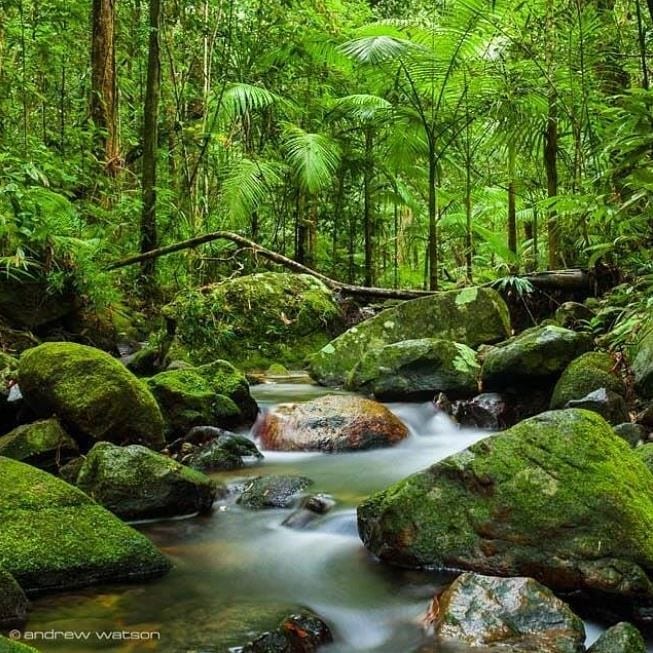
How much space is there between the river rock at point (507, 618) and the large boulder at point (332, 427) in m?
2.68

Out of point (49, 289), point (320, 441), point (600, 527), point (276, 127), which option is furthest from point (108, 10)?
point (600, 527)

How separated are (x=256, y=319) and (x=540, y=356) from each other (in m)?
4.25

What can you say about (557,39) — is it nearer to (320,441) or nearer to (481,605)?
(320,441)

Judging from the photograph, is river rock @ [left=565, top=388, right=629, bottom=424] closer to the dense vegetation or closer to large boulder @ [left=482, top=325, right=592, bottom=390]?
large boulder @ [left=482, top=325, right=592, bottom=390]

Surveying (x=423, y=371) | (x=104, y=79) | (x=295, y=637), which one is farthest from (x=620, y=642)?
(x=104, y=79)

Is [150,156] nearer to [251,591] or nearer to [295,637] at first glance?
[251,591]

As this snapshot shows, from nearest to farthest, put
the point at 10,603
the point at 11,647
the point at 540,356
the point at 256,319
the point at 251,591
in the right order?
the point at 11,647 → the point at 10,603 → the point at 251,591 → the point at 540,356 → the point at 256,319

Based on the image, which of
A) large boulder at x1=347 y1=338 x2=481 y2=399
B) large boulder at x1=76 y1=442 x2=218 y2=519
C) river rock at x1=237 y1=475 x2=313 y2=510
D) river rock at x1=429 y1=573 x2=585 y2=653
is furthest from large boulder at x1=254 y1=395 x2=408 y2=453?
river rock at x1=429 y1=573 x2=585 y2=653

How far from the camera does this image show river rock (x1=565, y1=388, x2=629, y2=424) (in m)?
4.69

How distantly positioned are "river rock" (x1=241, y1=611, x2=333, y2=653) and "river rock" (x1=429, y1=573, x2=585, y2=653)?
1.53ft

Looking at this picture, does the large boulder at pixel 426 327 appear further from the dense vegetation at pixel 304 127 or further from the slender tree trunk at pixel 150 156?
the slender tree trunk at pixel 150 156

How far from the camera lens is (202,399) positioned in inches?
223

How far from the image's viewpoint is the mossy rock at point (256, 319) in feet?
26.9

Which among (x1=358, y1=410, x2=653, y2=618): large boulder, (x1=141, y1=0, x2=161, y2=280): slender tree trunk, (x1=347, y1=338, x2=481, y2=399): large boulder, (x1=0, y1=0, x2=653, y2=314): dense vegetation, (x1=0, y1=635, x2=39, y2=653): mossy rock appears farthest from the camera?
(x1=141, y1=0, x2=161, y2=280): slender tree trunk
